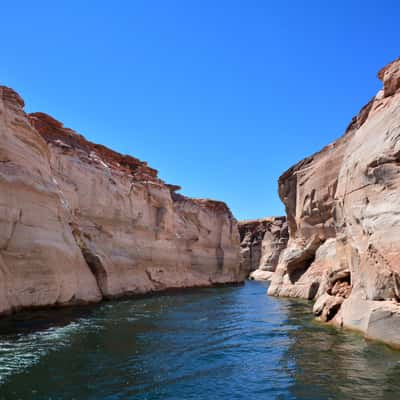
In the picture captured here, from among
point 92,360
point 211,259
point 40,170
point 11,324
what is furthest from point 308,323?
point 211,259

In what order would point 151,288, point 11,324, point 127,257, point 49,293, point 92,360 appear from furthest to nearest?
point 151,288
point 127,257
point 49,293
point 11,324
point 92,360

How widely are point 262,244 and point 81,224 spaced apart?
44.1 metres

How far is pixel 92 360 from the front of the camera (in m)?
7.36

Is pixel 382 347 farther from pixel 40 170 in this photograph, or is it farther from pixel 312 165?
pixel 312 165

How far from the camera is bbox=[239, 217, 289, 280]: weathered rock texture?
5541 cm

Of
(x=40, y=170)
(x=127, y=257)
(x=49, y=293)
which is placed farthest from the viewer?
(x=127, y=257)

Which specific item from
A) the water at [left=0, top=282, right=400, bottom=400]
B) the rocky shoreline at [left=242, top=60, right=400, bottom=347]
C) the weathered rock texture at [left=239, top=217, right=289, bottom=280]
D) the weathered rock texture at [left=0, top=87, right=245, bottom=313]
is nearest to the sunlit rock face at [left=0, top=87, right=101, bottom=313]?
the weathered rock texture at [left=0, top=87, right=245, bottom=313]

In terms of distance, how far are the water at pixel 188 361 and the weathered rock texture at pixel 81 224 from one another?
6.43ft

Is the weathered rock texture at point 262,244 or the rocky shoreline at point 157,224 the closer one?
the rocky shoreline at point 157,224

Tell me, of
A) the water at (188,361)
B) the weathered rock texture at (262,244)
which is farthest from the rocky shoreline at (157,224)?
the weathered rock texture at (262,244)

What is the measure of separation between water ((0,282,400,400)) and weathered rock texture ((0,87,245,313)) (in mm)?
1960

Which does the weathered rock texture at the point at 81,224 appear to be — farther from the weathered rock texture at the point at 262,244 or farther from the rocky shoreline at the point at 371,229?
the weathered rock texture at the point at 262,244

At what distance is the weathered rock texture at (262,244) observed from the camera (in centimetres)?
5541

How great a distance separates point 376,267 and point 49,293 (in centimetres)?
1052
